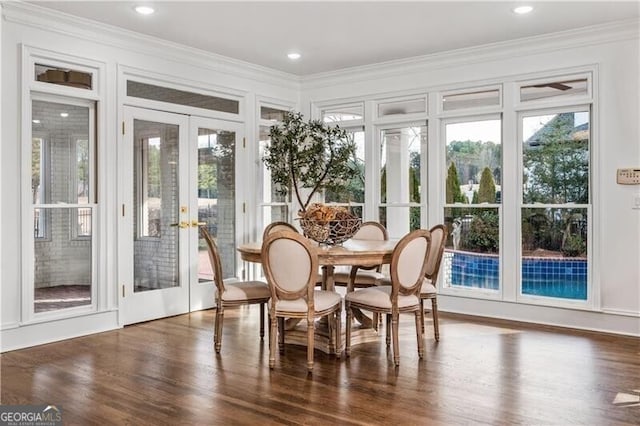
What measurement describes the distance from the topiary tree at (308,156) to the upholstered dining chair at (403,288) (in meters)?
2.41

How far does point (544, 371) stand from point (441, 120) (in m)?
3.01

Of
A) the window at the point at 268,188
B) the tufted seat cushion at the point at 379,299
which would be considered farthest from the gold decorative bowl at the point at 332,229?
the window at the point at 268,188

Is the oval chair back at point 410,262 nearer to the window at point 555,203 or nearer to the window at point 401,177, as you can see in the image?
the window at point 555,203

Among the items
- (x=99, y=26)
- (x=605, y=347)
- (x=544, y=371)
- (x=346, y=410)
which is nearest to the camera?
(x=346, y=410)

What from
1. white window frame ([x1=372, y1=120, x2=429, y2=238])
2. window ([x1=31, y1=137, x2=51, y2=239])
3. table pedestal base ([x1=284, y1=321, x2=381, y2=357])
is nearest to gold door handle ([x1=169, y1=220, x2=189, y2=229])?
window ([x1=31, y1=137, x2=51, y2=239])

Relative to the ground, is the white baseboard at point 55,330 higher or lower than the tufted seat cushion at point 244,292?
lower

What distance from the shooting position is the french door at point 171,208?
5129 mm

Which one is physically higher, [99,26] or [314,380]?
[99,26]

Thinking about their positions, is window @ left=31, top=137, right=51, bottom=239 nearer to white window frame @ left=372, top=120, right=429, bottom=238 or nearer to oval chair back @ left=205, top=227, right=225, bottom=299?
oval chair back @ left=205, top=227, right=225, bottom=299

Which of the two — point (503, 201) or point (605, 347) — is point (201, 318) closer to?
point (503, 201)

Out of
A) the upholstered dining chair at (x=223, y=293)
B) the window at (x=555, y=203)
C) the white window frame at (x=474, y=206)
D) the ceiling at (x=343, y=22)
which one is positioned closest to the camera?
the upholstered dining chair at (x=223, y=293)

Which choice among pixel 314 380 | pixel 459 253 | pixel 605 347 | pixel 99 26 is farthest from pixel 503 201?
pixel 99 26

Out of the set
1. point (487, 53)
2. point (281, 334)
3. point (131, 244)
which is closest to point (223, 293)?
point (281, 334)

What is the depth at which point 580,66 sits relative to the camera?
4.97m
